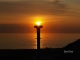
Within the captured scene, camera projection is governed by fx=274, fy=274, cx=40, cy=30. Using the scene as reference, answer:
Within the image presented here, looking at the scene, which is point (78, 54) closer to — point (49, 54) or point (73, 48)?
point (73, 48)

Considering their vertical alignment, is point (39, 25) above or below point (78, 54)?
above

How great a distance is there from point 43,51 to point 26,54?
4.85 feet

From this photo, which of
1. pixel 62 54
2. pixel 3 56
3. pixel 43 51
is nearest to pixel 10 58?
pixel 3 56

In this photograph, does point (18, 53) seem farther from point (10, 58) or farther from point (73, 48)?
point (73, 48)

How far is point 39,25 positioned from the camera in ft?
67.2

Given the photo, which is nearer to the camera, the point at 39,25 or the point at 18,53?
the point at 39,25

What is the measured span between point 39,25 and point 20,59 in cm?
393

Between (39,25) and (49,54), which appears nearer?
(39,25)

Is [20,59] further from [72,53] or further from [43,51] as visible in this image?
[72,53]

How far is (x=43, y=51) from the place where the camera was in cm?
2348

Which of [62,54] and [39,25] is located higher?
[39,25]

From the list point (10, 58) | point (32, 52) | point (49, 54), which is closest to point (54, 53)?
point (49, 54)

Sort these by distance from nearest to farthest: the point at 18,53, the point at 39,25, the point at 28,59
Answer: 1. the point at 39,25
2. the point at 28,59
3. the point at 18,53

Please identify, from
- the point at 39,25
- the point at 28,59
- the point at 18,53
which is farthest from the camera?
the point at 18,53
